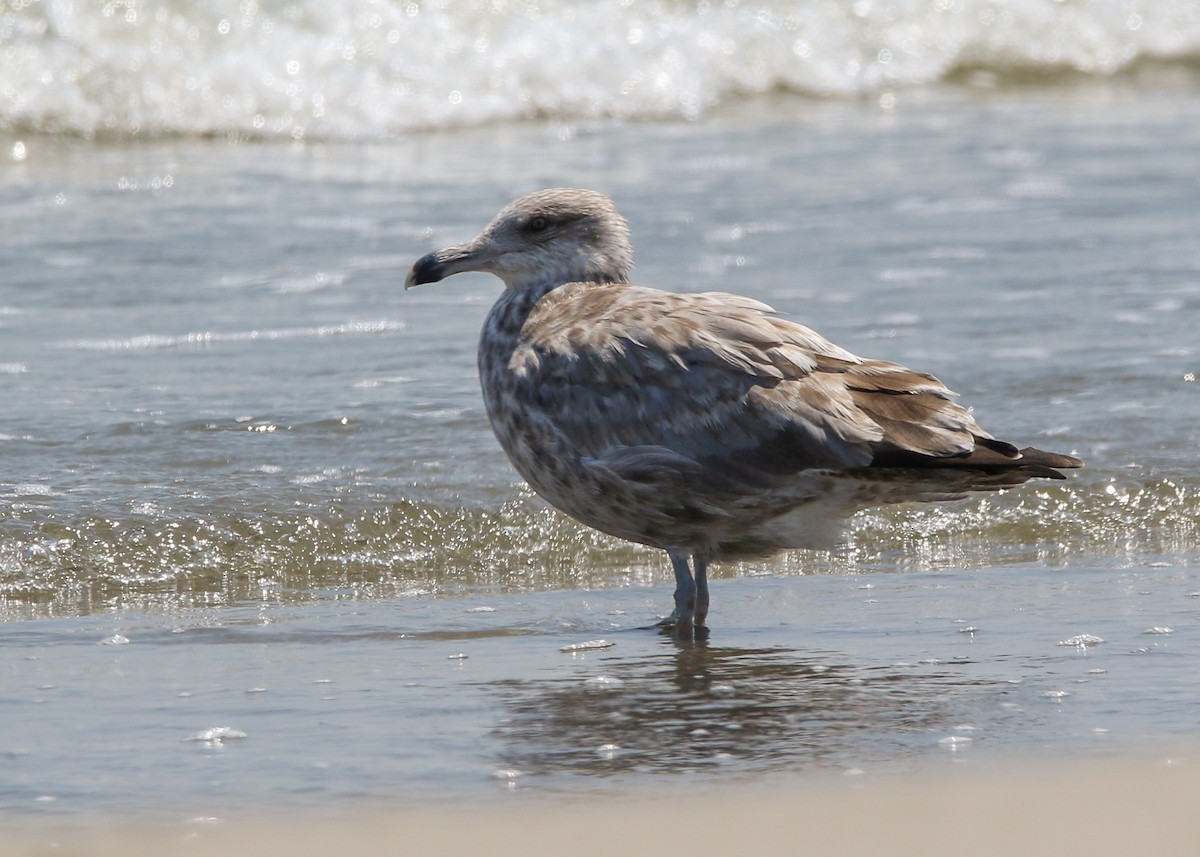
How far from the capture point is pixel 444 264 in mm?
5535

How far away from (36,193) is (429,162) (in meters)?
2.76

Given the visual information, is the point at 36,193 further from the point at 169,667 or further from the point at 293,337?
the point at 169,667

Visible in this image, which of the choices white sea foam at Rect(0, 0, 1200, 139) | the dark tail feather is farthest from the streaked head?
white sea foam at Rect(0, 0, 1200, 139)

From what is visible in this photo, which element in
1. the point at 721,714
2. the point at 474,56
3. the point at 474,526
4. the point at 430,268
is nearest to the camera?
the point at 721,714

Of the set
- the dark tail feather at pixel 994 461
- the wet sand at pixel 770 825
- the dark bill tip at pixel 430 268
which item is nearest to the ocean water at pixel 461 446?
the wet sand at pixel 770 825

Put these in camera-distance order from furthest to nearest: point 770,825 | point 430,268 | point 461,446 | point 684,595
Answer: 1. point 461,446
2. point 430,268
3. point 684,595
4. point 770,825

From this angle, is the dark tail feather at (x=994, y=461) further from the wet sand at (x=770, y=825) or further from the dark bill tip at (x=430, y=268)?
the dark bill tip at (x=430, y=268)

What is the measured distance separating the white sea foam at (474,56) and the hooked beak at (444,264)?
8087 mm

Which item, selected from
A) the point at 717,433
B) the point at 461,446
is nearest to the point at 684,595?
the point at 717,433

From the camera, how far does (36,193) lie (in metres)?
10.8

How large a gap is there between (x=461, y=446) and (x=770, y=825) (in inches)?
134

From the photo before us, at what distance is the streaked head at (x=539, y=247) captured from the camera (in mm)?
5559

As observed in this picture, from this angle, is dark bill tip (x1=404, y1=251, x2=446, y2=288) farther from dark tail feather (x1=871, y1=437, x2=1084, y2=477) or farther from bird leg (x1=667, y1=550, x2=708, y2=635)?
dark tail feather (x1=871, y1=437, x2=1084, y2=477)

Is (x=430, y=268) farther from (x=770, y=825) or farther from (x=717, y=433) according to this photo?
(x=770, y=825)
